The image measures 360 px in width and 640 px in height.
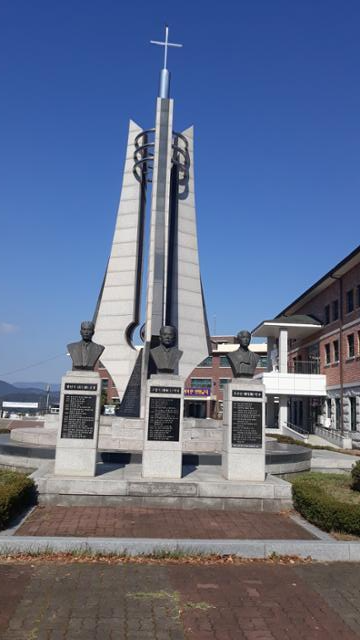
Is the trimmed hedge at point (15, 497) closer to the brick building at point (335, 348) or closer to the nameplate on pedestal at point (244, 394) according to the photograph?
the nameplate on pedestal at point (244, 394)

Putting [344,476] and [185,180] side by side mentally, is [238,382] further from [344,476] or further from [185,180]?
[185,180]

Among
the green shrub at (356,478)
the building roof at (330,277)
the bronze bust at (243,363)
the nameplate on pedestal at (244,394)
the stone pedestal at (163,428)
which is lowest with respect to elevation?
the green shrub at (356,478)

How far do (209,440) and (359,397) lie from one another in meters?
17.2

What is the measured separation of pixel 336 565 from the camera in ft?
23.2

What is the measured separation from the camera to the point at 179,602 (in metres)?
5.50

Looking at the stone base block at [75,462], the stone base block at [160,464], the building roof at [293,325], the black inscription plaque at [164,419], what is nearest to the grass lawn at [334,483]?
the stone base block at [160,464]

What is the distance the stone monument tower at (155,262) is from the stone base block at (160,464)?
1073cm

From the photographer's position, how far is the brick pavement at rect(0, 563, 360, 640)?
485 centimetres

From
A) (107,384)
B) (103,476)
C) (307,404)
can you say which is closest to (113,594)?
(103,476)

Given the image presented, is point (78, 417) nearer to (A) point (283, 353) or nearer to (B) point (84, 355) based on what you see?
(B) point (84, 355)

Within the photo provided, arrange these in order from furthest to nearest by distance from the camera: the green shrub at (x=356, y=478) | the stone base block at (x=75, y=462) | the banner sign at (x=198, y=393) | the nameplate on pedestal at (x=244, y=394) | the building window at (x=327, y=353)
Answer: the banner sign at (x=198, y=393), the building window at (x=327, y=353), the green shrub at (x=356, y=478), the nameplate on pedestal at (x=244, y=394), the stone base block at (x=75, y=462)

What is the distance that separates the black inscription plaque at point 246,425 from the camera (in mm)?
11656

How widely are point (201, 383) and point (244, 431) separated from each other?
61.7 meters

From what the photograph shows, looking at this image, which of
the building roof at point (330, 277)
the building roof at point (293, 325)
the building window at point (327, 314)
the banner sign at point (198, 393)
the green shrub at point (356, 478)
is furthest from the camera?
the banner sign at point (198, 393)
